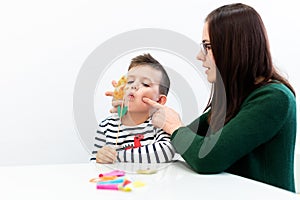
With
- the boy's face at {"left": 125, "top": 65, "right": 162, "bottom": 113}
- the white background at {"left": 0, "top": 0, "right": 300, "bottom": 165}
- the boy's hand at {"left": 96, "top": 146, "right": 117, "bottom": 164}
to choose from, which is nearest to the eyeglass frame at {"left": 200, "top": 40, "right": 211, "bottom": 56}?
the boy's face at {"left": 125, "top": 65, "right": 162, "bottom": 113}

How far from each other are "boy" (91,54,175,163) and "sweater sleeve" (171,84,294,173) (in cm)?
15

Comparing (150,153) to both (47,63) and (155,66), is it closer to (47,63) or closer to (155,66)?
(155,66)

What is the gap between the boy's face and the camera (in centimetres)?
121

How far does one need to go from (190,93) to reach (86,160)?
50cm

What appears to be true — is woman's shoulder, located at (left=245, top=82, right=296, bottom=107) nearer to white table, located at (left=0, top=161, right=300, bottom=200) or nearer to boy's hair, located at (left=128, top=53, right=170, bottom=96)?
white table, located at (left=0, top=161, right=300, bottom=200)

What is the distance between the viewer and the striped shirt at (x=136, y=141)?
113 centimetres

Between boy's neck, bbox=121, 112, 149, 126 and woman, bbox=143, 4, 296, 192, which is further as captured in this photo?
boy's neck, bbox=121, 112, 149, 126

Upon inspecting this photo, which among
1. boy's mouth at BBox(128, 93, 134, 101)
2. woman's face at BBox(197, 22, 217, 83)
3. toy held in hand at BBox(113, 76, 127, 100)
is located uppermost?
woman's face at BBox(197, 22, 217, 83)

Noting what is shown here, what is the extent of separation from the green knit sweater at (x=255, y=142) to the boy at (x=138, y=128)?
10 cm

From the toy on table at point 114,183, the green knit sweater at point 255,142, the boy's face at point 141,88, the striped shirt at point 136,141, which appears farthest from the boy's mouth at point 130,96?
the toy on table at point 114,183

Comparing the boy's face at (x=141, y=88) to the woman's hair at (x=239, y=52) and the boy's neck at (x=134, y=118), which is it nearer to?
the boy's neck at (x=134, y=118)

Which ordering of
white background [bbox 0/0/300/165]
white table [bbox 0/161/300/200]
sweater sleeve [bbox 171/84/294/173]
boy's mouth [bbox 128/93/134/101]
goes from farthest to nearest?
white background [bbox 0/0/300/165]
boy's mouth [bbox 128/93/134/101]
sweater sleeve [bbox 171/84/294/173]
white table [bbox 0/161/300/200]

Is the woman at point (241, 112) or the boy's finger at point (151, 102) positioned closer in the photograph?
the woman at point (241, 112)

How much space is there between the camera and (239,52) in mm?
1110
